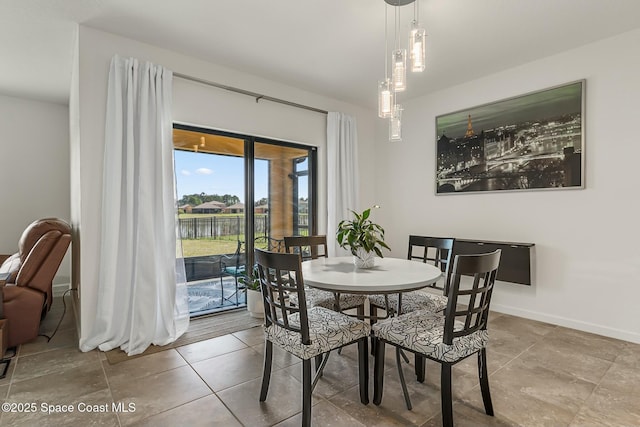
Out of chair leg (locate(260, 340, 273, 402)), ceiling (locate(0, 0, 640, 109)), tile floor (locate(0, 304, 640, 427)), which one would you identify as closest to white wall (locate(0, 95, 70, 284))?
ceiling (locate(0, 0, 640, 109))

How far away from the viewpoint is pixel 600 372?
2.27m

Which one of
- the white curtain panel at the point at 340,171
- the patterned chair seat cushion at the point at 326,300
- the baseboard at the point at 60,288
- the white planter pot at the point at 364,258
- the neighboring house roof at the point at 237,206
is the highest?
the white curtain panel at the point at 340,171

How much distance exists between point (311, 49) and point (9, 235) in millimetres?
4707

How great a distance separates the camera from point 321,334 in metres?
1.76

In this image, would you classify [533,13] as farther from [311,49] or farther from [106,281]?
[106,281]

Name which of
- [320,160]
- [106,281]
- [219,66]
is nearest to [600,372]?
[320,160]

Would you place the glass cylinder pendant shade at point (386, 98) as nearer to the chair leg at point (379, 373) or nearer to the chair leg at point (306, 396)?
the chair leg at point (379, 373)

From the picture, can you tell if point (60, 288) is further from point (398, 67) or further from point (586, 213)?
point (586, 213)

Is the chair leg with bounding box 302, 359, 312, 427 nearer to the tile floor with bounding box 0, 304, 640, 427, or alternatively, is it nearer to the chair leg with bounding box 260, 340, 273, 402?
the tile floor with bounding box 0, 304, 640, 427

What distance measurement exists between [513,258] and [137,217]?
12.0 ft

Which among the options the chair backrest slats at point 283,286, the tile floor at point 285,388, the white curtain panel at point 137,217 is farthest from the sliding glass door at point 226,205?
the chair backrest slats at point 283,286

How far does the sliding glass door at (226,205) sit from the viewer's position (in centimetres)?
341

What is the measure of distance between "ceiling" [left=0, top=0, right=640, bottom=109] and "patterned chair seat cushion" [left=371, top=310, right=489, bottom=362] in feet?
7.29

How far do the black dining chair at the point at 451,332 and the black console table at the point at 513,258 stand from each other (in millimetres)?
1585
